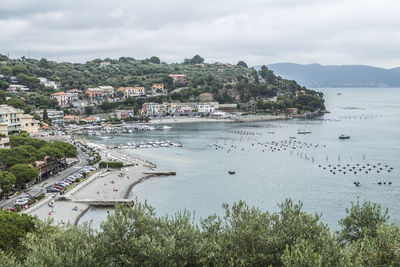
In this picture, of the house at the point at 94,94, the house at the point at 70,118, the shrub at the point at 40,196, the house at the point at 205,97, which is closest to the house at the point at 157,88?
the house at the point at 205,97

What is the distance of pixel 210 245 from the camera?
14.9m

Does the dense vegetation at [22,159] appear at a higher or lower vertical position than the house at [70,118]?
lower

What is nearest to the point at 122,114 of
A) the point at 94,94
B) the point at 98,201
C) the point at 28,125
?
the point at 94,94

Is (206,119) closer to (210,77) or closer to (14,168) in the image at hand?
(210,77)

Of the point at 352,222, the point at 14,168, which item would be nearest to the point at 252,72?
the point at 14,168

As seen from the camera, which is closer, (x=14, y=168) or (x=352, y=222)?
(x=352, y=222)

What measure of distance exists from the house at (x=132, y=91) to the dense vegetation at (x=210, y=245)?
110 metres

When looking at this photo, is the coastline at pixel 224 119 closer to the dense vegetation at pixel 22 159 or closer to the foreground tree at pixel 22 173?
the dense vegetation at pixel 22 159

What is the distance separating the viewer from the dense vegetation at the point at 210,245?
12883mm

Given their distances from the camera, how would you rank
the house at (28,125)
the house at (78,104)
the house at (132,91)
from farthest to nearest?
the house at (132,91) → the house at (78,104) → the house at (28,125)

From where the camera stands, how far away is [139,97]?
12075cm

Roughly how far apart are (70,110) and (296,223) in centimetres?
9718

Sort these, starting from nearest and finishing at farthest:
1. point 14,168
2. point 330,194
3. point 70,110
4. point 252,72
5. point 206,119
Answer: point 14,168, point 330,194, point 70,110, point 206,119, point 252,72

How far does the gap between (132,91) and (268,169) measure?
82.5 m
